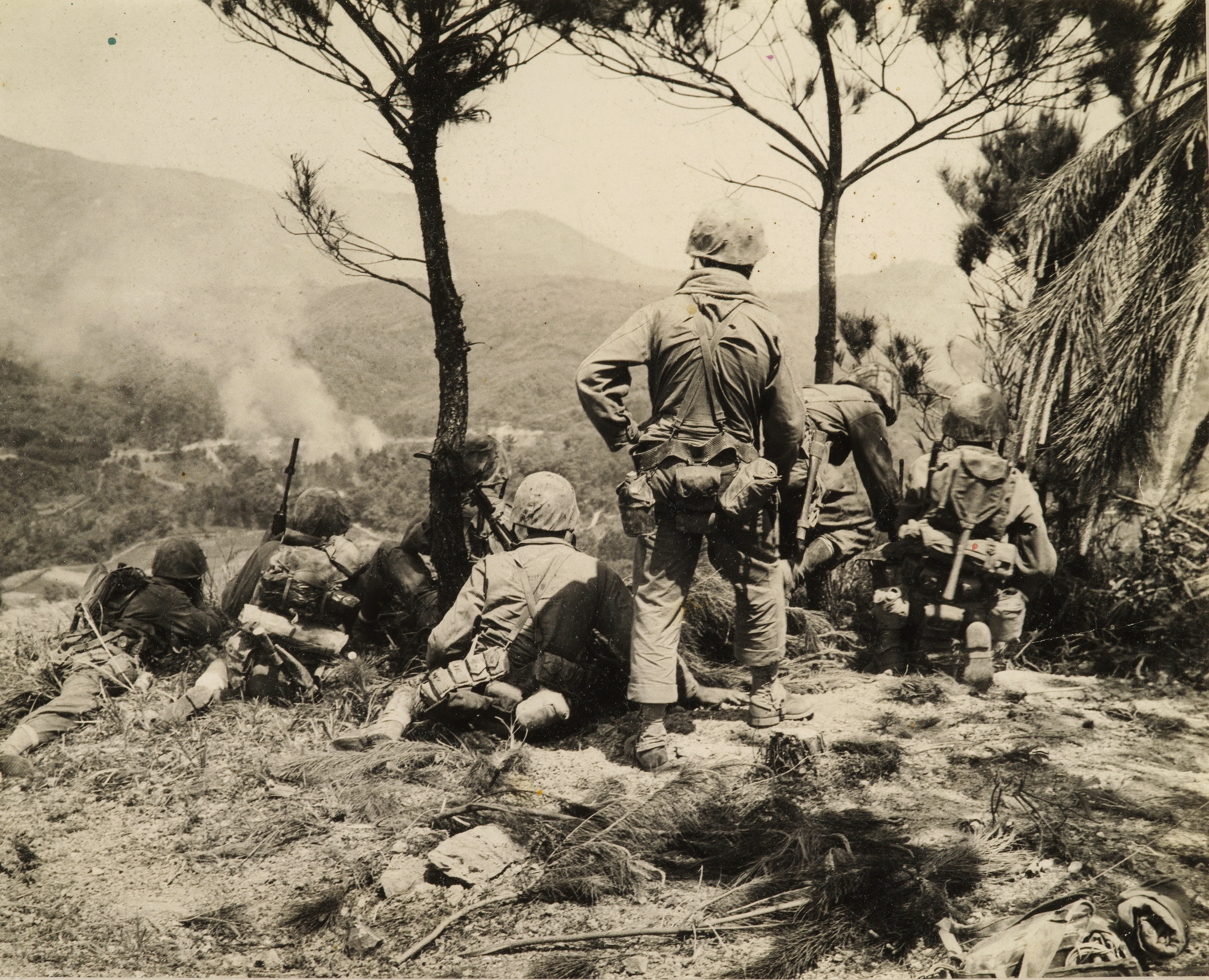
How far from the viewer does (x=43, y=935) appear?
2.97 metres

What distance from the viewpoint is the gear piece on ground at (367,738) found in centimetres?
394

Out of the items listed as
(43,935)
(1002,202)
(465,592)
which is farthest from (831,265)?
(43,935)

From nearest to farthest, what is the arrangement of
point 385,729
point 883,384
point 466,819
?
point 466,819, point 385,729, point 883,384

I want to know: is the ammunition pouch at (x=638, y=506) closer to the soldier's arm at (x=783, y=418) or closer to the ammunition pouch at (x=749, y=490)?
the ammunition pouch at (x=749, y=490)

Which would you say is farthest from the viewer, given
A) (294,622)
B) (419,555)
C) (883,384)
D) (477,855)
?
(883,384)

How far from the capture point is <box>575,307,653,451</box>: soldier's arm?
3.86 m

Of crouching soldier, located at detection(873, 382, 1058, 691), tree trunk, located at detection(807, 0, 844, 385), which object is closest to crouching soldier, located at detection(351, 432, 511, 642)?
tree trunk, located at detection(807, 0, 844, 385)

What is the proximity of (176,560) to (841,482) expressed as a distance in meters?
3.73

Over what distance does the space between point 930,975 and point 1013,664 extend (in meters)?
2.75

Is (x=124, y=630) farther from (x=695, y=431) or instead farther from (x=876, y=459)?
(x=876, y=459)

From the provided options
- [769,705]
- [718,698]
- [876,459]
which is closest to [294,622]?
[718,698]

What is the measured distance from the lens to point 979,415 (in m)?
4.54

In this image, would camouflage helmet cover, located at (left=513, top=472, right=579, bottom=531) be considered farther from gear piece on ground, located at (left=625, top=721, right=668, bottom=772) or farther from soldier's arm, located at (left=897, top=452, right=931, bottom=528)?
soldier's arm, located at (left=897, top=452, right=931, bottom=528)

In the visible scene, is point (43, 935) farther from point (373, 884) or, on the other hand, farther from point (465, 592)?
point (465, 592)
